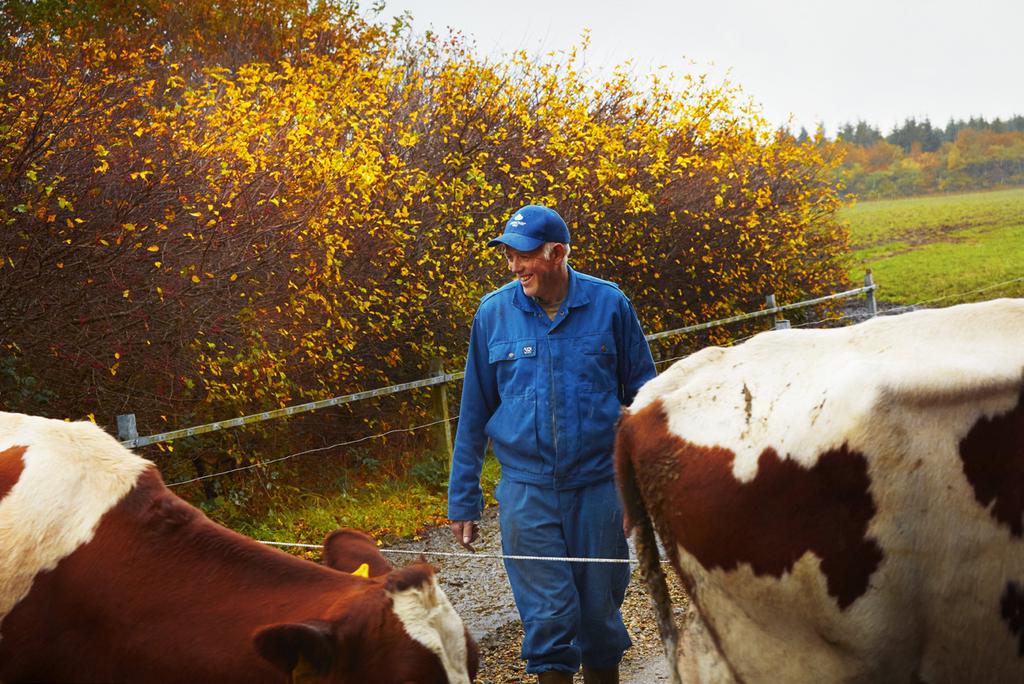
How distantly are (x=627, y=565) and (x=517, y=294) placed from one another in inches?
45.2

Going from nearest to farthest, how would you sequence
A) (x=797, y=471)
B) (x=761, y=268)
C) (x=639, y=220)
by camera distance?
(x=797, y=471) < (x=639, y=220) < (x=761, y=268)

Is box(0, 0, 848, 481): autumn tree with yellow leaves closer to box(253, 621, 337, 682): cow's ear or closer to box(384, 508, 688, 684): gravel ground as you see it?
box(384, 508, 688, 684): gravel ground

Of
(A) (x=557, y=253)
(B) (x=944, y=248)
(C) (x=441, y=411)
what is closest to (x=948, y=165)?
(B) (x=944, y=248)

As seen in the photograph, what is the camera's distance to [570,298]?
4.37m

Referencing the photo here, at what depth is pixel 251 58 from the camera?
1967 centimetres

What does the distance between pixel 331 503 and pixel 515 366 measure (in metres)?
5.26

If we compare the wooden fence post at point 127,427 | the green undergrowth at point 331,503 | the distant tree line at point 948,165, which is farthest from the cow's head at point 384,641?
the distant tree line at point 948,165

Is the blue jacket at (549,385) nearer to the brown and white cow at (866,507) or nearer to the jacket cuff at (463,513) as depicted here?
the jacket cuff at (463,513)

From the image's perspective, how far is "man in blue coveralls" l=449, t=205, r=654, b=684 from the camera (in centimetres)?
417

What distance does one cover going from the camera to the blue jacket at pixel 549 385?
13.9ft

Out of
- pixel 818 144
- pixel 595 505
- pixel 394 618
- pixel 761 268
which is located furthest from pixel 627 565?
pixel 818 144

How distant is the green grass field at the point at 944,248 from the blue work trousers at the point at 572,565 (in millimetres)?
15467

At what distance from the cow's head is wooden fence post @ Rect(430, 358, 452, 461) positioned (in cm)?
743

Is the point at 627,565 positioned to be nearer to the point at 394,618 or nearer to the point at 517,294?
the point at 517,294
